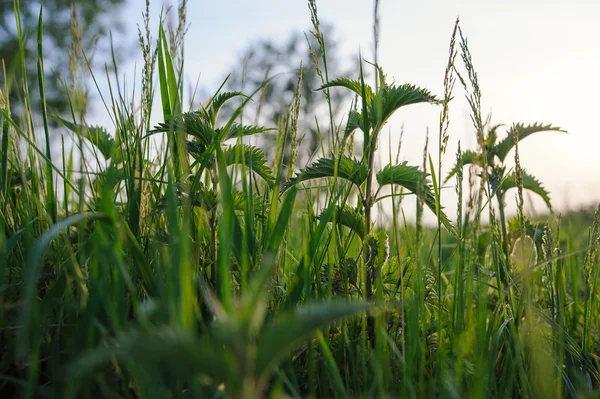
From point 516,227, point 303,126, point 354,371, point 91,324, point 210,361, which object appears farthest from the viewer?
point 303,126

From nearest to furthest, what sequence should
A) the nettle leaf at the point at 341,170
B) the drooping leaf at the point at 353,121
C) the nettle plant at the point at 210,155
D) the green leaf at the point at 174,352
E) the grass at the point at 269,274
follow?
the green leaf at the point at 174,352 → the grass at the point at 269,274 → the nettle plant at the point at 210,155 → the nettle leaf at the point at 341,170 → the drooping leaf at the point at 353,121

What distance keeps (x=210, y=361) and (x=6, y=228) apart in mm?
1466

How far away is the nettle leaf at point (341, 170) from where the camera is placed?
1.52 metres

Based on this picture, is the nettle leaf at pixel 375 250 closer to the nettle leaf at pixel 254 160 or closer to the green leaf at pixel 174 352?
the nettle leaf at pixel 254 160

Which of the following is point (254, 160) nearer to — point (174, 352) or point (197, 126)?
point (197, 126)

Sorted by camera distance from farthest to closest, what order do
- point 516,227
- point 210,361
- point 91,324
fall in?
point 516,227 < point 91,324 < point 210,361

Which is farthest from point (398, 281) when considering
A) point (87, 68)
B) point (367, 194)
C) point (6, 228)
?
point (87, 68)

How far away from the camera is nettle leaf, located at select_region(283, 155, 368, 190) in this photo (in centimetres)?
152

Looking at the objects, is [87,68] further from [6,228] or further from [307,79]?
[307,79]

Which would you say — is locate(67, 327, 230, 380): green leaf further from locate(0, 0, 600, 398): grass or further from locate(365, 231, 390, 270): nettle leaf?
locate(365, 231, 390, 270): nettle leaf

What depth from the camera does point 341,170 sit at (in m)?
1.56

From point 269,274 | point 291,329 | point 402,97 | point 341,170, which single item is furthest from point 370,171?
point 291,329

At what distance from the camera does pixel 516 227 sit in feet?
6.72

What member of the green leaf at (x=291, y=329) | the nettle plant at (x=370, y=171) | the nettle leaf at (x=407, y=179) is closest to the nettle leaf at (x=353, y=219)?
the nettle plant at (x=370, y=171)
